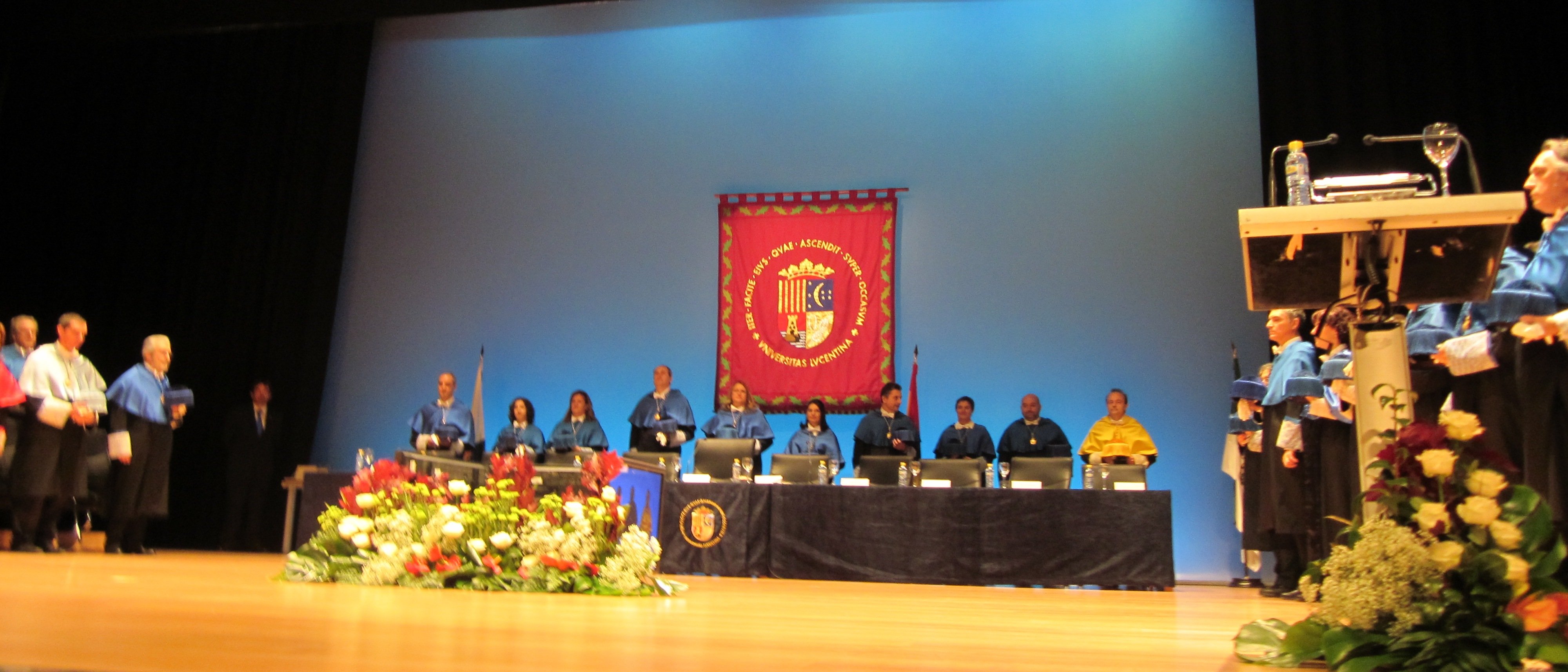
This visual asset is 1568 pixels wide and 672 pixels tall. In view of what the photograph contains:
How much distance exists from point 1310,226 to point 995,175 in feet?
21.8

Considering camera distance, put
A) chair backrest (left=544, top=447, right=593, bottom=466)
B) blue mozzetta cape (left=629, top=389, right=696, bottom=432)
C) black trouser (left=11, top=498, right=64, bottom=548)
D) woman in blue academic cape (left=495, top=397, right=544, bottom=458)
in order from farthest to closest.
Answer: woman in blue academic cape (left=495, top=397, right=544, bottom=458) < blue mozzetta cape (left=629, top=389, right=696, bottom=432) < chair backrest (left=544, top=447, right=593, bottom=466) < black trouser (left=11, top=498, right=64, bottom=548)

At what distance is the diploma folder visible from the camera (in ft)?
5.52

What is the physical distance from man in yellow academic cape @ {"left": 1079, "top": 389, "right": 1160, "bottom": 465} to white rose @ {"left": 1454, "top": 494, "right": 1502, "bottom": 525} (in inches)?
223

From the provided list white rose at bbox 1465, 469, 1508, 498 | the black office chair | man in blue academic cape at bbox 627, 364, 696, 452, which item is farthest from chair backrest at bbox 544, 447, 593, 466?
white rose at bbox 1465, 469, 1508, 498

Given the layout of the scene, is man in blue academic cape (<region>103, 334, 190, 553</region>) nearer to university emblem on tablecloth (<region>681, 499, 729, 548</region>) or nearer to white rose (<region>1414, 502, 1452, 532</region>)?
university emblem on tablecloth (<region>681, 499, 729, 548</region>)

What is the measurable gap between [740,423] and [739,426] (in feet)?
0.09

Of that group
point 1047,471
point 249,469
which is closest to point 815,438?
point 1047,471

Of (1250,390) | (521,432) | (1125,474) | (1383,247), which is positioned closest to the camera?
(1383,247)

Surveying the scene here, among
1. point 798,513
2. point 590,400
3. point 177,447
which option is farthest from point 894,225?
point 177,447

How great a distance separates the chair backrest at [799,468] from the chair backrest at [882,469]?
0.25 meters

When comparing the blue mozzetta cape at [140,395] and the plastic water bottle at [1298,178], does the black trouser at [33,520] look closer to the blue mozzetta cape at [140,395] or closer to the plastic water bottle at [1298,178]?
the blue mozzetta cape at [140,395]

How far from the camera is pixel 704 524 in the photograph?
5.40 meters

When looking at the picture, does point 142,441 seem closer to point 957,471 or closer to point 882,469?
point 882,469

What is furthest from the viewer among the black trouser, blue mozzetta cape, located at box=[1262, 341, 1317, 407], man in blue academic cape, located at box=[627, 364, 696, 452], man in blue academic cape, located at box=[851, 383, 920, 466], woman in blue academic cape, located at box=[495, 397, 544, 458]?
woman in blue academic cape, located at box=[495, 397, 544, 458]
